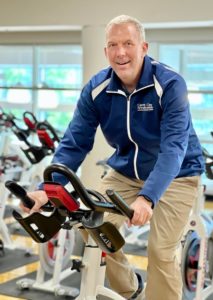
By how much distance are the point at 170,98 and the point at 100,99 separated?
378mm

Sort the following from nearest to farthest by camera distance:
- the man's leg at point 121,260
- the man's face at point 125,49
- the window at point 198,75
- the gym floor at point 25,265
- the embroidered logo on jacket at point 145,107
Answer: the man's face at point 125,49, the embroidered logo on jacket at point 145,107, the man's leg at point 121,260, the gym floor at point 25,265, the window at point 198,75

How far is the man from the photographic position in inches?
84.2

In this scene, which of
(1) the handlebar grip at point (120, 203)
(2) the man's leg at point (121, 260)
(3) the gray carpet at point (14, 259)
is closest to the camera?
(1) the handlebar grip at point (120, 203)

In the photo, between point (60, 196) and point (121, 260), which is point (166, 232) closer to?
point (121, 260)

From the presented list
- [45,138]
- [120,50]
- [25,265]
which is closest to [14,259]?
[25,265]

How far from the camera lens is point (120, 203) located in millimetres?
1690

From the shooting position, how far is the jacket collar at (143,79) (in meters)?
2.31

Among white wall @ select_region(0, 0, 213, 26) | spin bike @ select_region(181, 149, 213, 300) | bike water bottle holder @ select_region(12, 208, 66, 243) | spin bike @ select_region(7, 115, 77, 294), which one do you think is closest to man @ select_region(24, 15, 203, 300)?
bike water bottle holder @ select_region(12, 208, 66, 243)

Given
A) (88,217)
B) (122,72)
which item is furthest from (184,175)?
(88,217)

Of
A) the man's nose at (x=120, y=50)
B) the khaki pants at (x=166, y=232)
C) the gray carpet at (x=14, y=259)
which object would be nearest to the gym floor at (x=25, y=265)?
the gray carpet at (x=14, y=259)

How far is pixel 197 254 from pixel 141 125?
151 cm

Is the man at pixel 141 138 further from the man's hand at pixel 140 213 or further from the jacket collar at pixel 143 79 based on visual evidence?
the man's hand at pixel 140 213

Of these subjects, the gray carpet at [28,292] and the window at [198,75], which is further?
the window at [198,75]

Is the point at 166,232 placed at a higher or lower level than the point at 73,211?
lower
